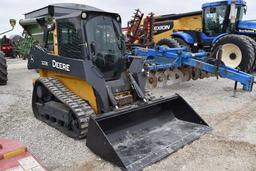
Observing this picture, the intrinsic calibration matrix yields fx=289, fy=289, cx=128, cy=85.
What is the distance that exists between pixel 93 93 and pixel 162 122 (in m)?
1.17

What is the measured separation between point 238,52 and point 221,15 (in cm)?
229

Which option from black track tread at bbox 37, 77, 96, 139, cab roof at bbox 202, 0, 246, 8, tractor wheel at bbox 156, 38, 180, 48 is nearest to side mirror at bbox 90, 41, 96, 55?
black track tread at bbox 37, 77, 96, 139

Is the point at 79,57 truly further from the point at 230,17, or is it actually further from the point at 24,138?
the point at 230,17

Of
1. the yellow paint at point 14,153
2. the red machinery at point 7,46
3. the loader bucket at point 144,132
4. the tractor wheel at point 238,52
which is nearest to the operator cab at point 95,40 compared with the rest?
the loader bucket at point 144,132

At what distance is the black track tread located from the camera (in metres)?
3.79

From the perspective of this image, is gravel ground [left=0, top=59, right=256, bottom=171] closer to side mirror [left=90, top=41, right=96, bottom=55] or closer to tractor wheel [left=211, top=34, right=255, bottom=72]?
side mirror [left=90, top=41, right=96, bottom=55]

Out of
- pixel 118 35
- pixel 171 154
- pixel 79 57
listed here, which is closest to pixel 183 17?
pixel 118 35

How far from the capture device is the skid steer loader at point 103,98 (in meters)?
3.64

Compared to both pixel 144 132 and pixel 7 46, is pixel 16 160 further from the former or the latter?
pixel 7 46

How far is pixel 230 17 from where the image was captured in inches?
371

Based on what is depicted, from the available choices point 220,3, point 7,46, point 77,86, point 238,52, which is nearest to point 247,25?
point 220,3

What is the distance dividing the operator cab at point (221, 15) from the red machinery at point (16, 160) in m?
8.29

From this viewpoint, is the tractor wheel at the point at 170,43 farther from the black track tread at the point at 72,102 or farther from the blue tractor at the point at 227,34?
the black track tread at the point at 72,102

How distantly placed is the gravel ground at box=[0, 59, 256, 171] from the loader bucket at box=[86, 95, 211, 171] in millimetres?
124
